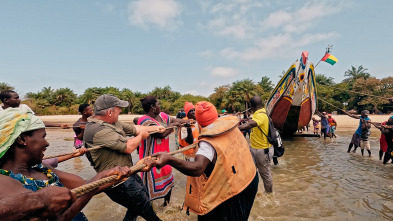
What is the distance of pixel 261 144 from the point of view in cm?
435

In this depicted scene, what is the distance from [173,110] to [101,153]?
1699 inches

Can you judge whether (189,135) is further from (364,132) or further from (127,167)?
(364,132)

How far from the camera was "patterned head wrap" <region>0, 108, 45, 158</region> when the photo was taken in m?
1.17

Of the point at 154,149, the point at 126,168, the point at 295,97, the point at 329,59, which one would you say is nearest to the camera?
the point at 126,168

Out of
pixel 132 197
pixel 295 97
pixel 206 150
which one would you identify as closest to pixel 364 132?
pixel 295 97

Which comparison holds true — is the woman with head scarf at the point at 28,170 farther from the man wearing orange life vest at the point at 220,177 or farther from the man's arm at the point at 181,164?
the man wearing orange life vest at the point at 220,177

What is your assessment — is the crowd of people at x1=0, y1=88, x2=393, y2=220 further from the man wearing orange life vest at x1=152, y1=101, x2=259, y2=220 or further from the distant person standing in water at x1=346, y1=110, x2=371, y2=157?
the distant person standing in water at x1=346, y1=110, x2=371, y2=157

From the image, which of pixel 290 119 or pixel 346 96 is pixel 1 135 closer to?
pixel 290 119

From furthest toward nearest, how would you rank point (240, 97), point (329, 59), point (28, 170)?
point (240, 97) → point (329, 59) → point (28, 170)

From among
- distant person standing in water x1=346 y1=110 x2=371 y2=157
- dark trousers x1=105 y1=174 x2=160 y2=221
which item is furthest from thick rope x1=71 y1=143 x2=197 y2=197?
distant person standing in water x1=346 y1=110 x2=371 y2=157

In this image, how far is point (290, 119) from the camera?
37.4ft

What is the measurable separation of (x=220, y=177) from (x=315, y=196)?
3740mm

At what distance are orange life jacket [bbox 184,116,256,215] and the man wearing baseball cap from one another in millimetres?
795

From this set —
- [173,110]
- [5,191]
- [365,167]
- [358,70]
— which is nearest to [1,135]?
[5,191]
